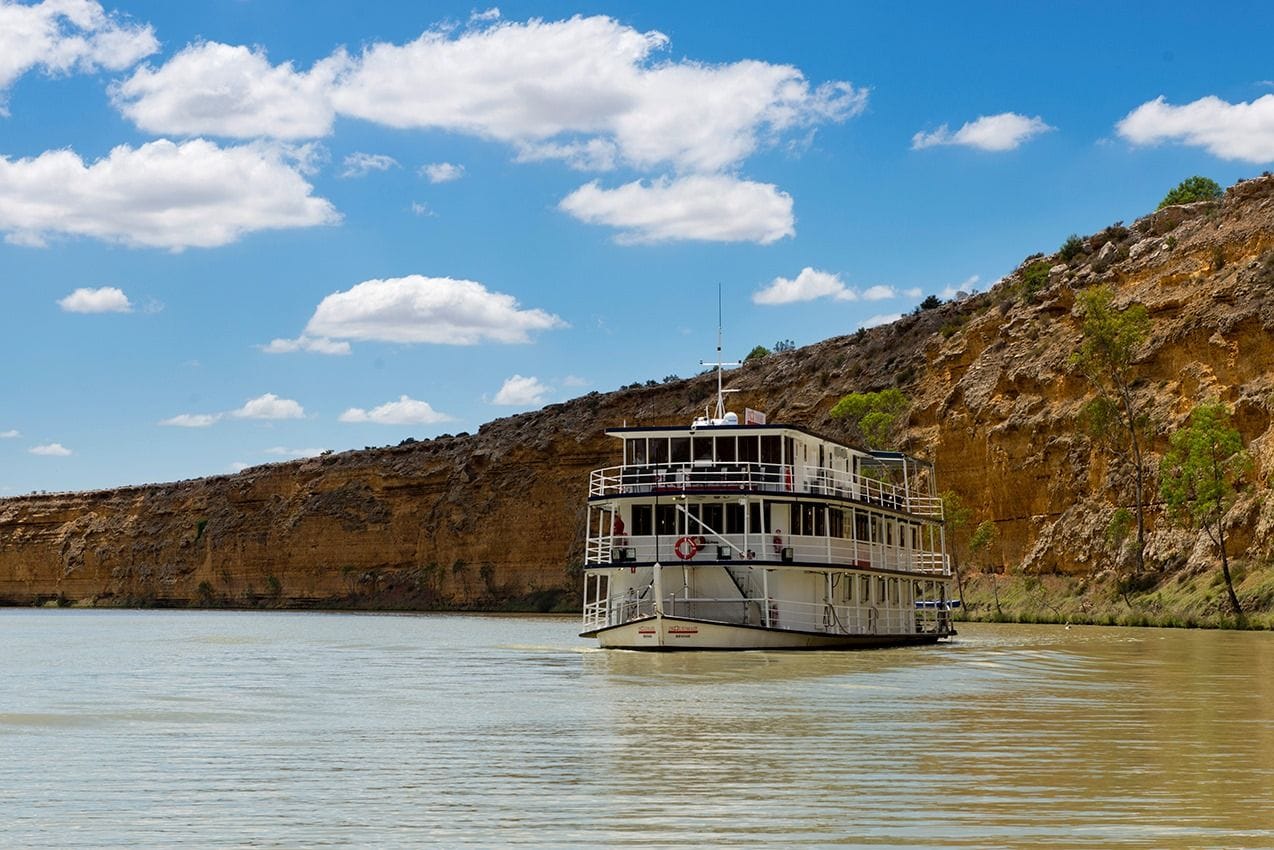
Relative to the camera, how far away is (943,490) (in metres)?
74.1

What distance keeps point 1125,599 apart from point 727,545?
29.7m

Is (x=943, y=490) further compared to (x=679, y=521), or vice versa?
(x=943, y=490)

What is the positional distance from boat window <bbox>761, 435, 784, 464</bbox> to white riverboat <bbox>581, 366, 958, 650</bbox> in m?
0.02

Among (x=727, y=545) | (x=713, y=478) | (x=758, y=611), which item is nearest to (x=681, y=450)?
(x=713, y=478)

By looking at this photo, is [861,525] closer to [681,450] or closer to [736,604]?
[681,450]

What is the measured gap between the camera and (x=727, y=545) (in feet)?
114

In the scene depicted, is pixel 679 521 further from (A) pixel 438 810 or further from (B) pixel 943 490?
(B) pixel 943 490

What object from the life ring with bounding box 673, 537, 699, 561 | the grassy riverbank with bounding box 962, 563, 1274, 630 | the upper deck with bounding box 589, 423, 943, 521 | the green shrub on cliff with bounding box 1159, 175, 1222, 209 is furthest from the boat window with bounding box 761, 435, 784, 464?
the green shrub on cliff with bounding box 1159, 175, 1222, 209

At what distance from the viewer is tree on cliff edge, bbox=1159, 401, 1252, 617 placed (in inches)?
2066

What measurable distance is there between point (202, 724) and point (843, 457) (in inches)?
934

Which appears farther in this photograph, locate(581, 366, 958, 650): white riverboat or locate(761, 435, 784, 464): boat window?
locate(761, 435, 784, 464): boat window

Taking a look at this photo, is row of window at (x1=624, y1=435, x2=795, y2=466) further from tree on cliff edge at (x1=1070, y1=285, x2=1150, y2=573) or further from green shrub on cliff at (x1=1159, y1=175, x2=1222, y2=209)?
green shrub on cliff at (x1=1159, y1=175, x2=1222, y2=209)

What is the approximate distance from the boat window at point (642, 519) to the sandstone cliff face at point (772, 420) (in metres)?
28.5

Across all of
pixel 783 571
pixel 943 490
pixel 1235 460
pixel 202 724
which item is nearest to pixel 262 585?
pixel 943 490
